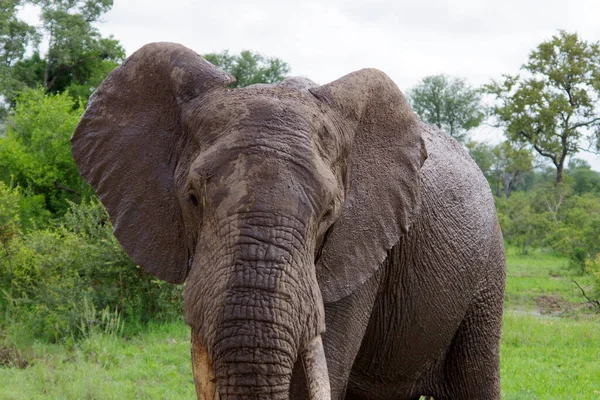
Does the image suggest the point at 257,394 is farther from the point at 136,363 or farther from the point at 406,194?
the point at 136,363

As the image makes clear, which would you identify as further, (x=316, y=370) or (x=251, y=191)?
(x=316, y=370)

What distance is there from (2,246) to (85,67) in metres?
18.8

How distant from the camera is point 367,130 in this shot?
10.0 ft

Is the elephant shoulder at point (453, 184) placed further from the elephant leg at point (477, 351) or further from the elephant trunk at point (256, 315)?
the elephant trunk at point (256, 315)

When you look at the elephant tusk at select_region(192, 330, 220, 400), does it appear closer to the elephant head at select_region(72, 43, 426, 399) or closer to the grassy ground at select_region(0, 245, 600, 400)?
the elephant head at select_region(72, 43, 426, 399)

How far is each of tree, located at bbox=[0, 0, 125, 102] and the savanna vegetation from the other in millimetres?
63

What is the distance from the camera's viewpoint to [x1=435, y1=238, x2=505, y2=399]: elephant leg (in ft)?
14.0

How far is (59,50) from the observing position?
1088 inches

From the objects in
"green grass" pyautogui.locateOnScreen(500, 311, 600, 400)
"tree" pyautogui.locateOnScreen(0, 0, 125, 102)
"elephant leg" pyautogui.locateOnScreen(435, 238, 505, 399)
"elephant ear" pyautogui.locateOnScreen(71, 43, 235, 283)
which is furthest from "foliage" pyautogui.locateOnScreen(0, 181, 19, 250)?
"tree" pyautogui.locateOnScreen(0, 0, 125, 102)

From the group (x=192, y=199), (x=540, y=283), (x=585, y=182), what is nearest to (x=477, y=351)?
(x=192, y=199)

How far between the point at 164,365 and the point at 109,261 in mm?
2336

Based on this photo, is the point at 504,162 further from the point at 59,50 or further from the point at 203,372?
the point at 203,372

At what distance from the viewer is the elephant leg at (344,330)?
3.17 m

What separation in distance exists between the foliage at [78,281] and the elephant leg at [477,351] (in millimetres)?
5982
